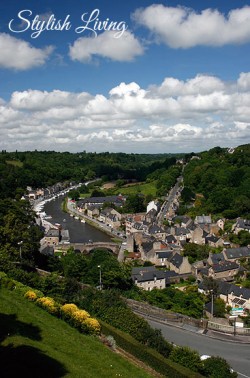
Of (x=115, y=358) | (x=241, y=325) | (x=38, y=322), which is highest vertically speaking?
(x=38, y=322)

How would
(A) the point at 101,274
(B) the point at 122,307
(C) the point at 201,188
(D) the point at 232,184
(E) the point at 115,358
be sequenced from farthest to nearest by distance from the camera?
(C) the point at 201,188 → (D) the point at 232,184 → (A) the point at 101,274 → (B) the point at 122,307 → (E) the point at 115,358

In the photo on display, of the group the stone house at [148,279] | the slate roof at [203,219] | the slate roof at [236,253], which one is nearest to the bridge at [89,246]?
the stone house at [148,279]

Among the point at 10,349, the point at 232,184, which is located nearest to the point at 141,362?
the point at 10,349

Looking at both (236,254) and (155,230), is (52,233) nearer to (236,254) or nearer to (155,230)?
(155,230)

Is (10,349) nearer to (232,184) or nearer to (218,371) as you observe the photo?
(218,371)

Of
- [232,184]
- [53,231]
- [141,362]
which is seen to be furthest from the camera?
[232,184]
